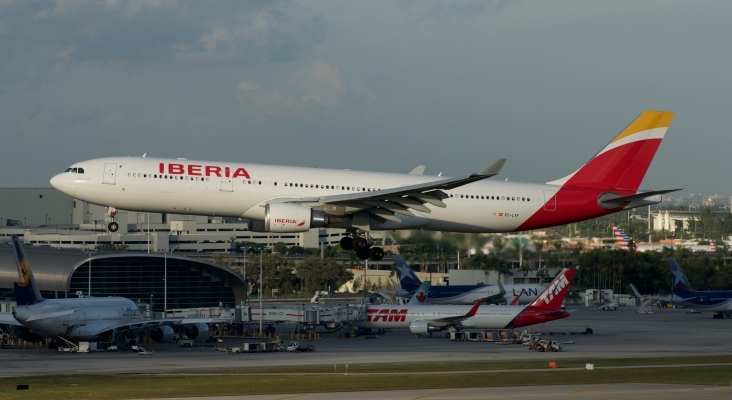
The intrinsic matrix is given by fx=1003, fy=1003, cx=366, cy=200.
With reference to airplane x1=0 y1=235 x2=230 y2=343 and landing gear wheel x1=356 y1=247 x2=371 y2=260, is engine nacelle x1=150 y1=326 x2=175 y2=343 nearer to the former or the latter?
airplane x1=0 y1=235 x2=230 y2=343

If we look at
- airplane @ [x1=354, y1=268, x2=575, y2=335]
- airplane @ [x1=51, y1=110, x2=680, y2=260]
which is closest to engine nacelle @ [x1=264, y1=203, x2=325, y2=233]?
airplane @ [x1=51, y1=110, x2=680, y2=260]

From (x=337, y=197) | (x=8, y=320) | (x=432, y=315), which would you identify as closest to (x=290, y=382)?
(x=337, y=197)

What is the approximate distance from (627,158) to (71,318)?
118 feet

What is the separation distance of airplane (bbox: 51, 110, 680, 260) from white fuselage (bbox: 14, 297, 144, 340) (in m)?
16.7

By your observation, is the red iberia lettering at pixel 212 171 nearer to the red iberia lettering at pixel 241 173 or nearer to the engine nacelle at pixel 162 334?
the red iberia lettering at pixel 241 173

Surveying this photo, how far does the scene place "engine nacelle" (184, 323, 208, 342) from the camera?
69887mm

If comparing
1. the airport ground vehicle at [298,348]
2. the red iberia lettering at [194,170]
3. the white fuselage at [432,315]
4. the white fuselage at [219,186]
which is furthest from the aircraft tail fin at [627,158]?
the white fuselage at [432,315]

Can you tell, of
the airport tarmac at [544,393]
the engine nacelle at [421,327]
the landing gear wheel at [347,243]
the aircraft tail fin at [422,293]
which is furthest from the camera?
the aircraft tail fin at [422,293]

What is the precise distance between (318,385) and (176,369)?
11923 mm

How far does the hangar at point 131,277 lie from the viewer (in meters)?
91.2

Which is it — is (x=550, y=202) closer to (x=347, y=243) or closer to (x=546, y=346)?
(x=347, y=243)

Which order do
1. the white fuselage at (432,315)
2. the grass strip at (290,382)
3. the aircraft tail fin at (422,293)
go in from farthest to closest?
1. the aircraft tail fin at (422,293)
2. the white fuselage at (432,315)
3. the grass strip at (290,382)

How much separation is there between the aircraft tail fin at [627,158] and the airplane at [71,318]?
99.2 ft

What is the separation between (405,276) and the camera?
103875 millimetres
